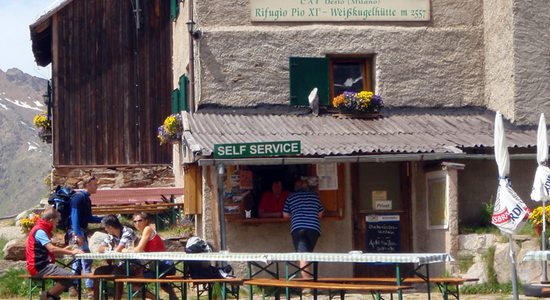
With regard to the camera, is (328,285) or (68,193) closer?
(328,285)

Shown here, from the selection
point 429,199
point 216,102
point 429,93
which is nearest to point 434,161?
point 429,199

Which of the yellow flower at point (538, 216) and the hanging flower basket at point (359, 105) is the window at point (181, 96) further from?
the yellow flower at point (538, 216)

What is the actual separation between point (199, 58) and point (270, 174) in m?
2.37

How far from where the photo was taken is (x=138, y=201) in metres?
24.8

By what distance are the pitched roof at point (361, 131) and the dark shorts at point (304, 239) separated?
1140 mm

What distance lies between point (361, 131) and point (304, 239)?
2.70 meters

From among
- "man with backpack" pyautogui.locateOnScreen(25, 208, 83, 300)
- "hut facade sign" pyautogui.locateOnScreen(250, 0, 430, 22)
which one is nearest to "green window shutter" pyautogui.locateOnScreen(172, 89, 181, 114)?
"hut facade sign" pyautogui.locateOnScreen(250, 0, 430, 22)

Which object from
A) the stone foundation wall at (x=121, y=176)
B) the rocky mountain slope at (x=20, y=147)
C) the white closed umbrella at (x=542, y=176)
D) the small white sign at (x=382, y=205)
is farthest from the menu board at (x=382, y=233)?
the rocky mountain slope at (x=20, y=147)

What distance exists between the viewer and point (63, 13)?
26.9 metres

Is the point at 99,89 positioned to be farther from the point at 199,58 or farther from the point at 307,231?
the point at 307,231

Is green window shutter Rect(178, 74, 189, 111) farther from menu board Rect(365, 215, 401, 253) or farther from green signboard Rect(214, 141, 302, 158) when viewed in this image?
green signboard Rect(214, 141, 302, 158)

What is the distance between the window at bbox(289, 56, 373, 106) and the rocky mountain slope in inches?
3488

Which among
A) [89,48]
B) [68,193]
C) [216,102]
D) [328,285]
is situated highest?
[89,48]

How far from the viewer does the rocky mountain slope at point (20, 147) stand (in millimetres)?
120125
